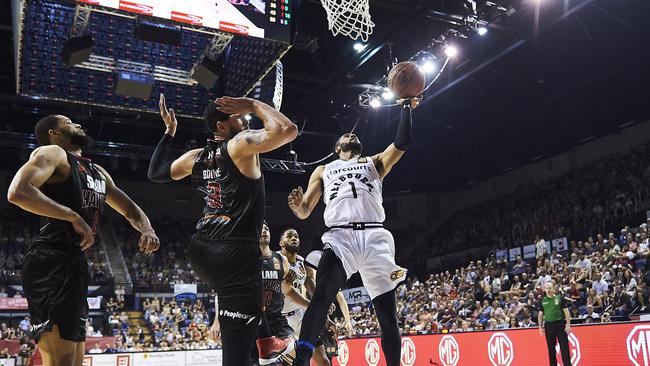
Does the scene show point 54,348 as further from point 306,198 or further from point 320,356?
point 320,356

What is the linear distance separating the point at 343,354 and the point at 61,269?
11407 millimetres

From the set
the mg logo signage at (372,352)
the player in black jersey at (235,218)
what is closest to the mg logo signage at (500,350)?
the mg logo signage at (372,352)

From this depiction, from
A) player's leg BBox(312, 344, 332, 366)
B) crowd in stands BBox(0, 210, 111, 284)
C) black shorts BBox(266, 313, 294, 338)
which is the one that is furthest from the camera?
crowd in stands BBox(0, 210, 111, 284)

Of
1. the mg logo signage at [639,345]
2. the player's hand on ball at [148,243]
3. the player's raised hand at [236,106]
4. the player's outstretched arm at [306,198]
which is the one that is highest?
the player's raised hand at [236,106]

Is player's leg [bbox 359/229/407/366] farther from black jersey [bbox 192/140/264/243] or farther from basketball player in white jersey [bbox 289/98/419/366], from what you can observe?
black jersey [bbox 192/140/264/243]

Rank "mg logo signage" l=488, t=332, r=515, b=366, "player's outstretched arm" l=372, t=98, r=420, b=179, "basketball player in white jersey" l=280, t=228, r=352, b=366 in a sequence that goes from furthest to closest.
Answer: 1. "mg logo signage" l=488, t=332, r=515, b=366
2. "basketball player in white jersey" l=280, t=228, r=352, b=366
3. "player's outstretched arm" l=372, t=98, r=420, b=179

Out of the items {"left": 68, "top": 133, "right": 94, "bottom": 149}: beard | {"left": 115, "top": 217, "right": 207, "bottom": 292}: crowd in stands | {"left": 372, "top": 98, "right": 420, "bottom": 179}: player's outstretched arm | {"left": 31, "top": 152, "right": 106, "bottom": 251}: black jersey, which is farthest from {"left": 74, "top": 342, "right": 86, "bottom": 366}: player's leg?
{"left": 115, "top": 217, "right": 207, "bottom": 292}: crowd in stands

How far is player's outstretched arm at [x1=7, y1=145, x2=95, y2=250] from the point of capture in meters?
3.27

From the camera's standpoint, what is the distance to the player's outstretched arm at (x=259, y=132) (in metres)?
3.16

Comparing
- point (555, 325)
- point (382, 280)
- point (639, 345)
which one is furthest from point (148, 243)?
point (555, 325)

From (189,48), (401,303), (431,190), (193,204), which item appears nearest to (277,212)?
(193,204)

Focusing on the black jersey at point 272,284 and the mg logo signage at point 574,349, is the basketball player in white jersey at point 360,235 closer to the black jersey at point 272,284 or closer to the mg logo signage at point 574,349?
the black jersey at point 272,284

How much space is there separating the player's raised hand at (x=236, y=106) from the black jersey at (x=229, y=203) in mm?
225

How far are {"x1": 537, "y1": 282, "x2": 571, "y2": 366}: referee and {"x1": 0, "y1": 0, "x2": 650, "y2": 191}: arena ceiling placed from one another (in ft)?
18.2
